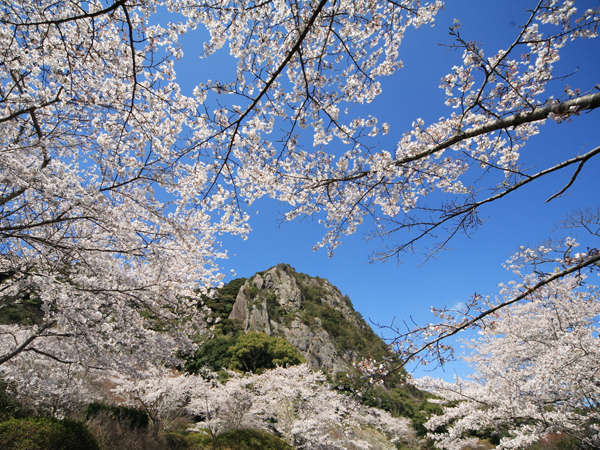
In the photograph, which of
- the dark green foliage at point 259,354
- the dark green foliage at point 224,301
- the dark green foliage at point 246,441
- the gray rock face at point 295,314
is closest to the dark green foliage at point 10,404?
the dark green foliage at point 246,441

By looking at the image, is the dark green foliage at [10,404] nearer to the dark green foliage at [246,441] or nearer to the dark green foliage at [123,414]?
the dark green foliage at [123,414]

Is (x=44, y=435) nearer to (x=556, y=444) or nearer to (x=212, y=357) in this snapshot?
(x=212, y=357)

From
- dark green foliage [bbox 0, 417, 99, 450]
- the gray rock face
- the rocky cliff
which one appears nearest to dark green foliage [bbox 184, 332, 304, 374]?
the gray rock face

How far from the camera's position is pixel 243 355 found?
17531 millimetres

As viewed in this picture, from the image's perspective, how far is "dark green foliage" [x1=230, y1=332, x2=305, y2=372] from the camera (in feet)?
56.8

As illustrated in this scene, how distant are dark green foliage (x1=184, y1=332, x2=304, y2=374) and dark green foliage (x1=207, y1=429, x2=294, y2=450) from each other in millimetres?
8283

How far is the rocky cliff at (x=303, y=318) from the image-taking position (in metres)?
26.4

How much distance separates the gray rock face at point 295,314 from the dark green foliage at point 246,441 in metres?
16.0

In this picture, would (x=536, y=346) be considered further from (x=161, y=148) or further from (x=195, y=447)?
(x=161, y=148)

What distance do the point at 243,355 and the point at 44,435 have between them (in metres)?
14.2

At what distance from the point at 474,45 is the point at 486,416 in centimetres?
863

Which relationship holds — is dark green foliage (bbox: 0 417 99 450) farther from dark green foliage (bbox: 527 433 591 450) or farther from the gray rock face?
the gray rock face

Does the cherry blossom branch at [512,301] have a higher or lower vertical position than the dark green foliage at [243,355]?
lower

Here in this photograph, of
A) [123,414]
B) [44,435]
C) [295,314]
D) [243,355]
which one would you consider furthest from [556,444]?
[295,314]
